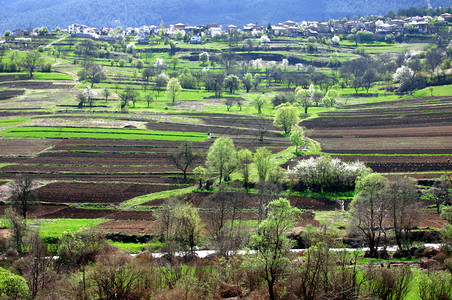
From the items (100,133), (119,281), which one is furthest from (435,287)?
(100,133)

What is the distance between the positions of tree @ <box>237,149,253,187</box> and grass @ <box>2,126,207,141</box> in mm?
22361

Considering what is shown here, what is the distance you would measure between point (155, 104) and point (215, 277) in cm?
10642

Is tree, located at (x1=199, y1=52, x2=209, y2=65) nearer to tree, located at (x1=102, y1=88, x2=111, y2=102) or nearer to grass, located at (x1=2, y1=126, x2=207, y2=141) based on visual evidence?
tree, located at (x1=102, y1=88, x2=111, y2=102)

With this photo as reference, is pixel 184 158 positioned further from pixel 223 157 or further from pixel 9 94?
pixel 9 94

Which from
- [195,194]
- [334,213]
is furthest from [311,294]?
[195,194]

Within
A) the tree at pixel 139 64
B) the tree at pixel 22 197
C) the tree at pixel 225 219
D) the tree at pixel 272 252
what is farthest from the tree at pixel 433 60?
the tree at pixel 22 197

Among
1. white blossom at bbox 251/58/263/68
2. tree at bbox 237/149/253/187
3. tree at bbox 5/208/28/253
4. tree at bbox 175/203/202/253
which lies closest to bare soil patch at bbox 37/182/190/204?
tree at bbox 237/149/253/187

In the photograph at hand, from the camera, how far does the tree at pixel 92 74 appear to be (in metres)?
156

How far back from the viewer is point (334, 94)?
133 metres

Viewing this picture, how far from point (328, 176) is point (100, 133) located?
54.6m

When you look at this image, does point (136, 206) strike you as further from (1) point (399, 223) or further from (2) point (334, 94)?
(2) point (334, 94)

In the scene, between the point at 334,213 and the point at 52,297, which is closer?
the point at 52,297

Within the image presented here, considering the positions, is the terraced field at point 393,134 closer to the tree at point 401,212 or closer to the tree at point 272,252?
the tree at point 401,212

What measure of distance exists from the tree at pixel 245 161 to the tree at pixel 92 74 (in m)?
97.5
